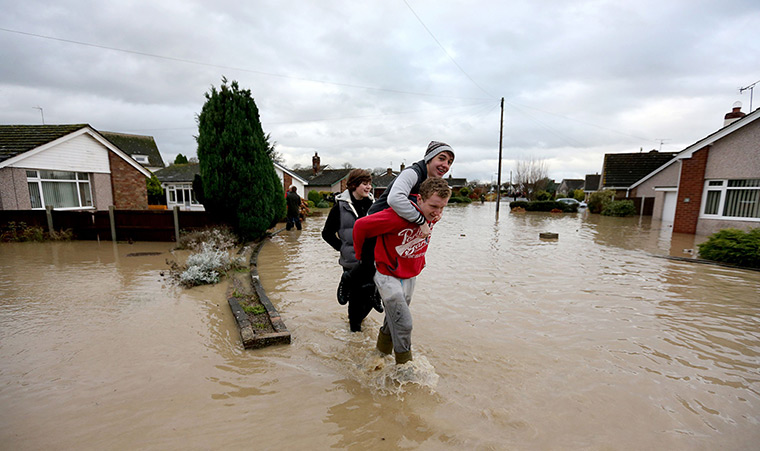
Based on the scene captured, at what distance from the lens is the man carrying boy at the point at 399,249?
2.71 meters

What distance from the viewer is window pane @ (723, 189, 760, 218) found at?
12289mm

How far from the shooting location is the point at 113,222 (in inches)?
411

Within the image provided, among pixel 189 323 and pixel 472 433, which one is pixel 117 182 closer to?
pixel 189 323

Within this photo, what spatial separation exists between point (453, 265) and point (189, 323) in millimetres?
5798

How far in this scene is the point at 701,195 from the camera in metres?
13.7

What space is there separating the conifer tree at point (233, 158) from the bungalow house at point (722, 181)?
16292 mm

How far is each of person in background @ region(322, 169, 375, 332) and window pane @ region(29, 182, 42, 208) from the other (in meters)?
14.8

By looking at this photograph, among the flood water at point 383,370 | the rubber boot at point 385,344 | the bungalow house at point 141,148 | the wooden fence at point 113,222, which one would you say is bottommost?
the flood water at point 383,370

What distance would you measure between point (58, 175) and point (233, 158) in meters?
9.50

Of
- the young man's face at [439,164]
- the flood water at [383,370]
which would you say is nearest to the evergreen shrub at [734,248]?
the flood water at [383,370]

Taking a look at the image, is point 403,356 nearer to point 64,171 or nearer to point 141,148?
point 64,171

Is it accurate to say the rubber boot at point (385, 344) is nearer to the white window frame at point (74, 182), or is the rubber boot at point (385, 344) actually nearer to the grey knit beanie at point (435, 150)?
the grey knit beanie at point (435, 150)

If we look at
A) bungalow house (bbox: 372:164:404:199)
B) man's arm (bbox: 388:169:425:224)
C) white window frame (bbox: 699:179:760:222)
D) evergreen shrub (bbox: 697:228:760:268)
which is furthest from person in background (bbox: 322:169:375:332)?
bungalow house (bbox: 372:164:404:199)

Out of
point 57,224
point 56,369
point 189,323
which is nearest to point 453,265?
point 189,323
